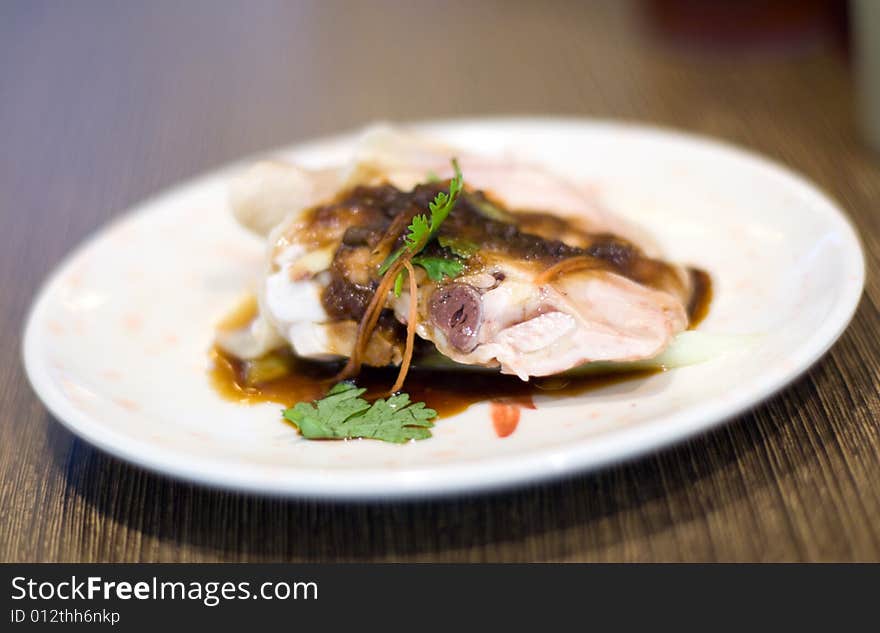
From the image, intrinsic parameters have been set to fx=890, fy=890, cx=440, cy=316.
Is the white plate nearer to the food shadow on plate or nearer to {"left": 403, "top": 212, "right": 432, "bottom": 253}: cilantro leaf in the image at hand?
the food shadow on plate

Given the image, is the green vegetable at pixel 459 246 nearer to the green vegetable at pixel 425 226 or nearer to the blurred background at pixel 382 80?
the green vegetable at pixel 425 226

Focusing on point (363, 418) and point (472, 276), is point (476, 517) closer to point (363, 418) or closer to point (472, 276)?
point (363, 418)

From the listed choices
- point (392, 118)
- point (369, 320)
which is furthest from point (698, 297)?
point (392, 118)

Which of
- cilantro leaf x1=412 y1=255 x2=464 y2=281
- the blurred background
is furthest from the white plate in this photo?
the blurred background
